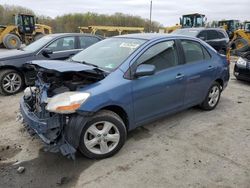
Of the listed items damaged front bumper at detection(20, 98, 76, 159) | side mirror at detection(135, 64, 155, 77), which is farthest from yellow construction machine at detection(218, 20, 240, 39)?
damaged front bumper at detection(20, 98, 76, 159)

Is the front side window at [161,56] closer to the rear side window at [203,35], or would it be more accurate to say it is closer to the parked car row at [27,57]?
the parked car row at [27,57]

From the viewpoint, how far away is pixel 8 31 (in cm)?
2194

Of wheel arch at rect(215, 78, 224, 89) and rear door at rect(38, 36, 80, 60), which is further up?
rear door at rect(38, 36, 80, 60)

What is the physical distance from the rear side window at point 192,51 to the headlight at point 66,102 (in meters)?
2.20

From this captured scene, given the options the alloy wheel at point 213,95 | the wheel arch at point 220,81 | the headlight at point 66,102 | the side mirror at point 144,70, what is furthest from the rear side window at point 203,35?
the headlight at point 66,102

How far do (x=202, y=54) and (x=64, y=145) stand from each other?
126 inches

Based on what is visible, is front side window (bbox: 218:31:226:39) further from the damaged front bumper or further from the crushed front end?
the damaged front bumper

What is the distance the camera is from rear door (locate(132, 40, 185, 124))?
13.1ft

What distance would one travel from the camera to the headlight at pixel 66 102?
10.9ft

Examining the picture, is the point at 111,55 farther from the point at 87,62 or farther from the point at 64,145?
the point at 64,145

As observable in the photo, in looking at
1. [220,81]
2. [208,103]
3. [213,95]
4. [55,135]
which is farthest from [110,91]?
[220,81]

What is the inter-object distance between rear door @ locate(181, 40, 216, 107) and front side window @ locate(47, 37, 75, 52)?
3.99 m

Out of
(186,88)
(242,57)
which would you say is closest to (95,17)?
(242,57)

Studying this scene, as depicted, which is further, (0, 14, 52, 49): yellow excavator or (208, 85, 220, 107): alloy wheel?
(0, 14, 52, 49): yellow excavator
